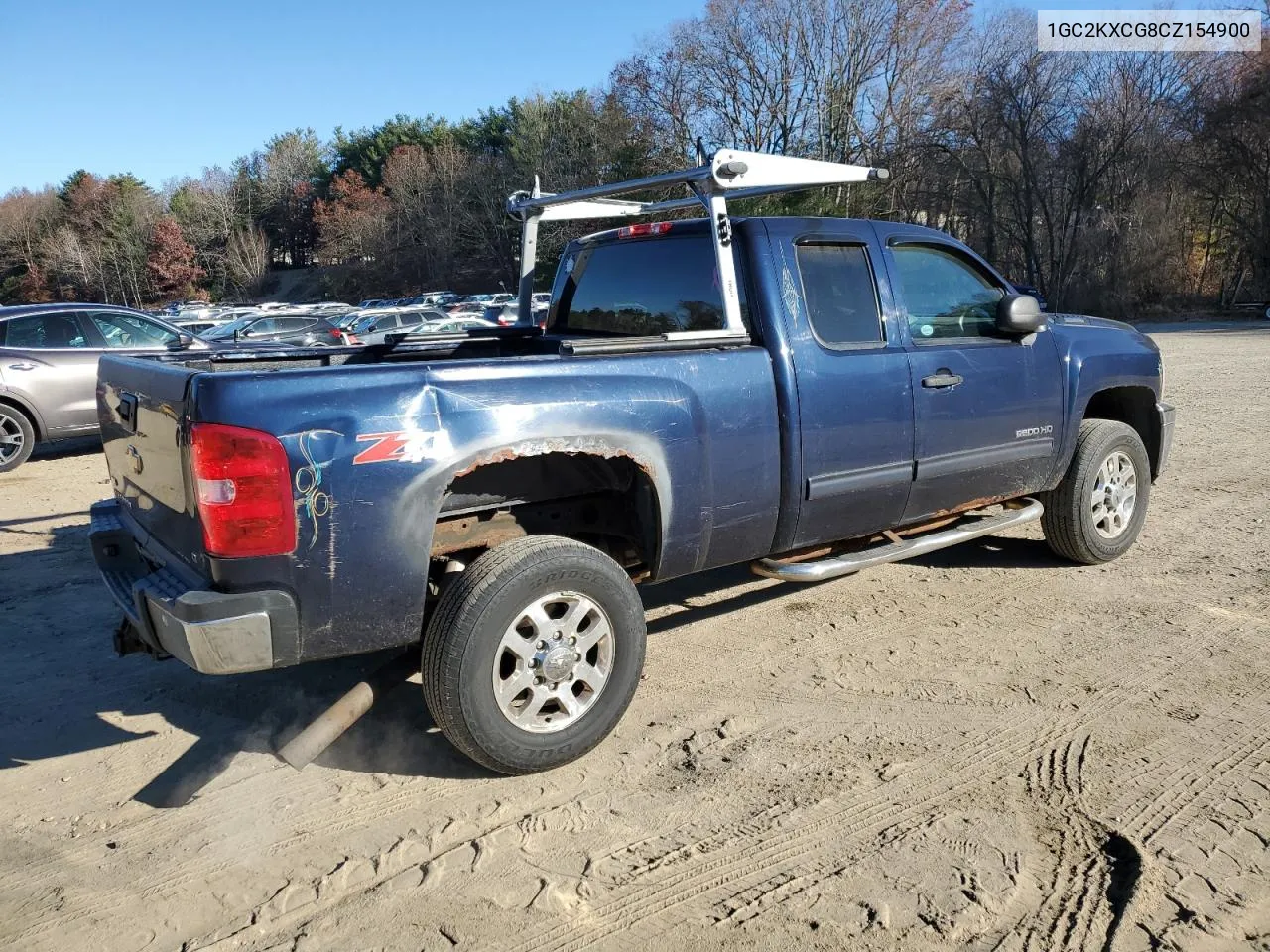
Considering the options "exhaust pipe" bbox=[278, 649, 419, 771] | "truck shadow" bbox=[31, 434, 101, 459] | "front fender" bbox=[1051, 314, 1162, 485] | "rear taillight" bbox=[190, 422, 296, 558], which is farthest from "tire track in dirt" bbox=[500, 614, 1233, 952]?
"truck shadow" bbox=[31, 434, 101, 459]

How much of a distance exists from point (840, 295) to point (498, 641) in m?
2.33

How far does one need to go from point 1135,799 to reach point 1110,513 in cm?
290

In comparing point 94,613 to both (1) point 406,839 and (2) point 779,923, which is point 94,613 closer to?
(1) point 406,839

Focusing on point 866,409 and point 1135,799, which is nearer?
point 1135,799

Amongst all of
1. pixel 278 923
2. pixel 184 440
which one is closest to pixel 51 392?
pixel 184 440

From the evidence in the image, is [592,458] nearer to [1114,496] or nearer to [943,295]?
[943,295]

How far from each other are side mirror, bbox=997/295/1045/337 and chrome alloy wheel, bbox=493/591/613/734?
8.90 feet

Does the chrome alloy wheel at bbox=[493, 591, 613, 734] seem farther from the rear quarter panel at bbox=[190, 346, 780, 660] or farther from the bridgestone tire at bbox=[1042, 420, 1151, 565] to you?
the bridgestone tire at bbox=[1042, 420, 1151, 565]

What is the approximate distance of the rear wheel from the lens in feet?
31.9

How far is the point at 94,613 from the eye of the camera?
5312 millimetres

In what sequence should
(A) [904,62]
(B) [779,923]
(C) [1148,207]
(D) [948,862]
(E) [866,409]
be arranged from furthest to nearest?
(A) [904,62], (C) [1148,207], (E) [866,409], (D) [948,862], (B) [779,923]

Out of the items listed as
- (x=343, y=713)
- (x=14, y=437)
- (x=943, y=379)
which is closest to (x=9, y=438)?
(x=14, y=437)

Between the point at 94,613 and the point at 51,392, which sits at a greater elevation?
the point at 51,392

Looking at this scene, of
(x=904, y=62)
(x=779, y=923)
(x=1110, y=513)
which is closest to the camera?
(x=779, y=923)
